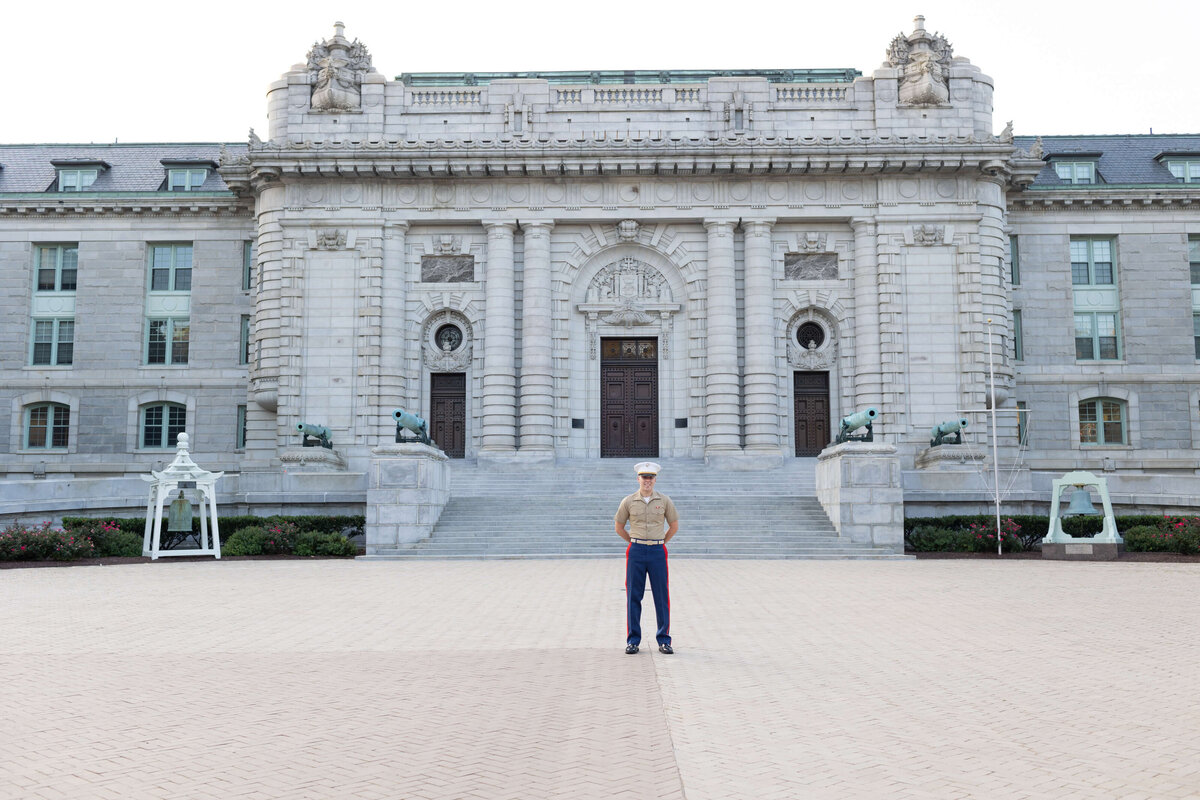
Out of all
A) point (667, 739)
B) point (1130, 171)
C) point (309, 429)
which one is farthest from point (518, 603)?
point (1130, 171)

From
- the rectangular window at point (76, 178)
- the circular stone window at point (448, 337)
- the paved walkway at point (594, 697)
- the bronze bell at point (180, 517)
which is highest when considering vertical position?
the rectangular window at point (76, 178)

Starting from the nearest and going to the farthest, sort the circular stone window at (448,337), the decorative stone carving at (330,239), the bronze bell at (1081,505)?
the bronze bell at (1081,505), the decorative stone carving at (330,239), the circular stone window at (448,337)

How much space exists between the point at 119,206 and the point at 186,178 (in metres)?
3.23

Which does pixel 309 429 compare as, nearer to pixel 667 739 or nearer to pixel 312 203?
pixel 312 203

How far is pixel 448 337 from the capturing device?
41.5 meters

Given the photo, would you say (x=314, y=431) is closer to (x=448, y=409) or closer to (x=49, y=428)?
(x=448, y=409)

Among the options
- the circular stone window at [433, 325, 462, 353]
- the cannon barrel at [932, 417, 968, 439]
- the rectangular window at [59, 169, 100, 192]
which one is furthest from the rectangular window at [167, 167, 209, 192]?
the cannon barrel at [932, 417, 968, 439]

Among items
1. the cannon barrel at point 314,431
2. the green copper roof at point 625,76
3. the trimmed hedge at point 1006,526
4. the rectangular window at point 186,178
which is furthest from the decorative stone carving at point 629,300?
the rectangular window at point 186,178

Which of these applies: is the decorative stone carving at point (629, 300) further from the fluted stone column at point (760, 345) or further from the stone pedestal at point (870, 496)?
the stone pedestal at point (870, 496)

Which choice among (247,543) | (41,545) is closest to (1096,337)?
(247,543)

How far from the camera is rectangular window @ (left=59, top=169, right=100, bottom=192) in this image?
1852 inches

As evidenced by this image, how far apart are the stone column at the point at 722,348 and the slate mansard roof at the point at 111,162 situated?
22.1 metres

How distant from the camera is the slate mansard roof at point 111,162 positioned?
4712 cm

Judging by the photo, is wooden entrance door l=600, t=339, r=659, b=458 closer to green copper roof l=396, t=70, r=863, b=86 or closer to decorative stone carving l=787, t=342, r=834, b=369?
decorative stone carving l=787, t=342, r=834, b=369
